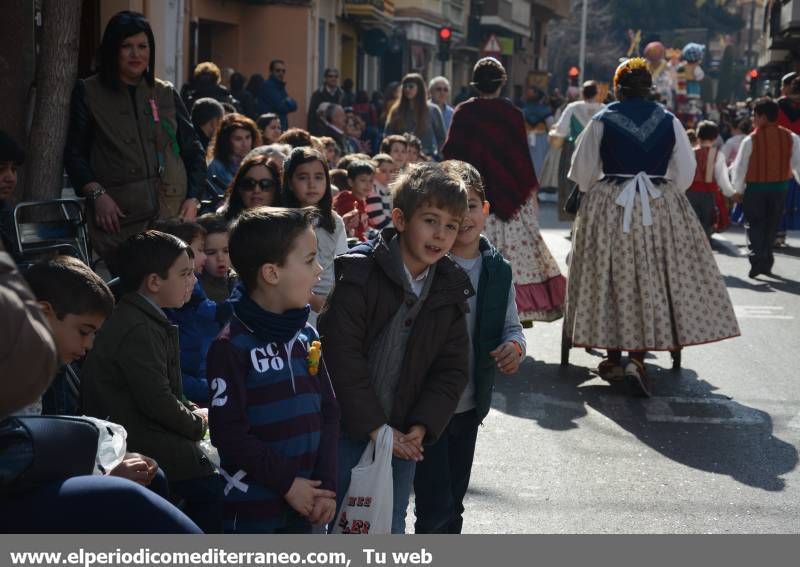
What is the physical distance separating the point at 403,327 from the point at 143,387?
88 cm

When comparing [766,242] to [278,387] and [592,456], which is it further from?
[278,387]

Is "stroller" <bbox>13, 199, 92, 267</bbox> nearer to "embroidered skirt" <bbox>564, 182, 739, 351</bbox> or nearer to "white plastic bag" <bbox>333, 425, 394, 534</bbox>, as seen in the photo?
"white plastic bag" <bbox>333, 425, 394, 534</bbox>

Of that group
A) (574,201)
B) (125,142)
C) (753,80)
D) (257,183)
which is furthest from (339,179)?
(753,80)

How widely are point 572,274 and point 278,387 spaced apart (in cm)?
543

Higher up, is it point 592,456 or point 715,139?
point 715,139

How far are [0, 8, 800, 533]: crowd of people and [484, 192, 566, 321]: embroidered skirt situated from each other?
16mm

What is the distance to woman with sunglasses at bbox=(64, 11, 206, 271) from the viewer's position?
22.8 feet

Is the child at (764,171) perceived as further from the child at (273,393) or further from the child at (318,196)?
the child at (273,393)

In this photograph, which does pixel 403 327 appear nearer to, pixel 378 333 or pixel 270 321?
pixel 378 333

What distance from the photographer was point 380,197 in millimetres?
10211

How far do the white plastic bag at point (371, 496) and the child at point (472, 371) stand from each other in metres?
0.62

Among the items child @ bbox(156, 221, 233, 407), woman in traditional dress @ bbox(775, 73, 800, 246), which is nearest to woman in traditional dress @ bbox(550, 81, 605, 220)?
woman in traditional dress @ bbox(775, 73, 800, 246)

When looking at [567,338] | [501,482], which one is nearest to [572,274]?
[567,338]

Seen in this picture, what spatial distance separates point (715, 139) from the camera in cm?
1775
